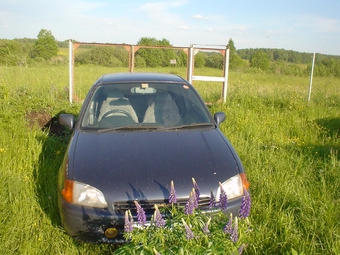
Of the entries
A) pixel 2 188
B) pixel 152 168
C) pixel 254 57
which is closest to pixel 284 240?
pixel 152 168

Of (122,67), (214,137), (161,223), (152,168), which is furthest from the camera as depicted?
(122,67)

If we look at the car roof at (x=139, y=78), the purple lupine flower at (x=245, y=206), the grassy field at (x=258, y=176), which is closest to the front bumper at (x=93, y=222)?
the grassy field at (x=258, y=176)

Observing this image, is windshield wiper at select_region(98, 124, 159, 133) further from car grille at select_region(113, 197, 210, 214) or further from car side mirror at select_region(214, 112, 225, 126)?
car grille at select_region(113, 197, 210, 214)

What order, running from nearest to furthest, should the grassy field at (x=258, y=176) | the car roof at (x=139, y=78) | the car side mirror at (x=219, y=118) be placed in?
the grassy field at (x=258, y=176) < the car side mirror at (x=219, y=118) < the car roof at (x=139, y=78)

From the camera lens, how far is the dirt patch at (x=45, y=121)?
21.8 feet

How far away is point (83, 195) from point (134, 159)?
54 cm

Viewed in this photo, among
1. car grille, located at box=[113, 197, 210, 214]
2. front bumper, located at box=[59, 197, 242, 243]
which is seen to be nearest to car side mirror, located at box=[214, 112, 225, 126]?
front bumper, located at box=[59, 197, 242, 243]

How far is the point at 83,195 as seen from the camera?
271 cm

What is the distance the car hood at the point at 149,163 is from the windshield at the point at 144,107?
316 mm

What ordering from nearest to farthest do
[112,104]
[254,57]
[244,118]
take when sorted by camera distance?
1. [112,104]
2. [244,118]
3. [254,57]

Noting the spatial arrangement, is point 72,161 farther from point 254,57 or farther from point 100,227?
point 254,57

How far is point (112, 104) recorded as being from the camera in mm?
4199

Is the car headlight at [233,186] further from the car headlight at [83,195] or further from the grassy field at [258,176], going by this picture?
the car headlight at [83,195]

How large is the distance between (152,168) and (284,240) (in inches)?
51.4
